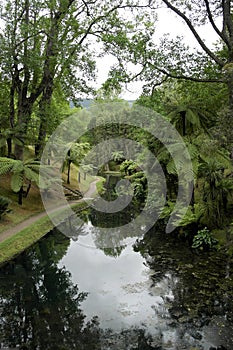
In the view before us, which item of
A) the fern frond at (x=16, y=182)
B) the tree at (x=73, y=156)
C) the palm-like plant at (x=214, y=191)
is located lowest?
the palm-like plant at (x=214, y=191)

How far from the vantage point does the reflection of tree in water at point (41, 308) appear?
17.9ft

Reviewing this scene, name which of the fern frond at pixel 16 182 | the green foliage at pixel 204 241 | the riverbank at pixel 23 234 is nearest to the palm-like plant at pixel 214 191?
the green foliage at pixel 204 241

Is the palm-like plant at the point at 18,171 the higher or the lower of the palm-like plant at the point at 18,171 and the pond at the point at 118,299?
the higher

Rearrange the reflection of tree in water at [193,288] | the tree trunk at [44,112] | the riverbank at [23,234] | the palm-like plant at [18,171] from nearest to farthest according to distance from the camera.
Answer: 1. the reflection of tree in water at [193,288]
2. the riverbank at [23,234]
3. the palm-like plant at [18,171]
4. the tree trunk at [44,112]

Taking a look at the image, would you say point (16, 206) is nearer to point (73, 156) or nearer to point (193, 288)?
point (73, 156)

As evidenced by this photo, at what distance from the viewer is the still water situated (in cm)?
550

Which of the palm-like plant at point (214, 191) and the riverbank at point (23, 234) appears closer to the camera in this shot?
the riverbank at point (23, 234)

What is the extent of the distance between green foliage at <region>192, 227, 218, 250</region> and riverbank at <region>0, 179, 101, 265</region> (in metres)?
5.21

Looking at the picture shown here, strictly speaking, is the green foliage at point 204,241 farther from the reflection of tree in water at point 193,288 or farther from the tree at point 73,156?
the tree at point 73,156

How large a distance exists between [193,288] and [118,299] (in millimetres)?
1653

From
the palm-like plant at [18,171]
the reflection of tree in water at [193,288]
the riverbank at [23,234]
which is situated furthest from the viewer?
the palm-like plant at [18,171]

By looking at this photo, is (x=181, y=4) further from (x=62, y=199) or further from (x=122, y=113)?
(x=122, y=113)

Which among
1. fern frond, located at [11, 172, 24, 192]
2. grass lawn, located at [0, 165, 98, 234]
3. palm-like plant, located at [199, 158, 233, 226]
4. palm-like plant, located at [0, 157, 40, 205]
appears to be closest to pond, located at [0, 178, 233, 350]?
palm-like plant, located at [199, 158, 233, 226]

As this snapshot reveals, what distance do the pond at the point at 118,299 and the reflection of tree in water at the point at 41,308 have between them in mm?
16
